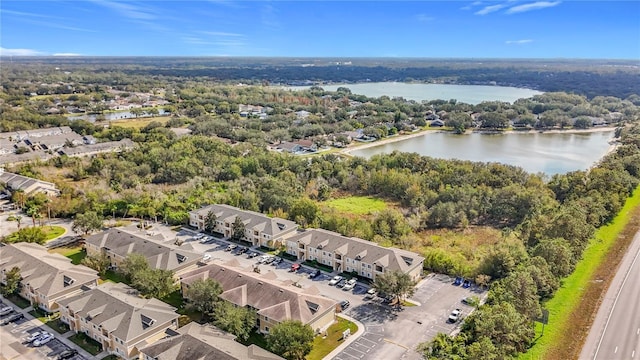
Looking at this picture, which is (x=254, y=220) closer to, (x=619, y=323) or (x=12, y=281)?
(x=12, y=281)

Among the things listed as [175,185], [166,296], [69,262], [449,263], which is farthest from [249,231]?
[175,185]

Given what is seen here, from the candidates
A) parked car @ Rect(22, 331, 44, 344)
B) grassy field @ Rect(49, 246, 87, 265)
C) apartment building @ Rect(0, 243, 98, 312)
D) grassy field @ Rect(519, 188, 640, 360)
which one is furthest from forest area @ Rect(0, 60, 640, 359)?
parked car @ Rect(22, 331, 44, 344)

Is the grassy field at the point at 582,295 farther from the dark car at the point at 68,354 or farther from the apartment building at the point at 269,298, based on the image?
the dark car at the point at 68,354

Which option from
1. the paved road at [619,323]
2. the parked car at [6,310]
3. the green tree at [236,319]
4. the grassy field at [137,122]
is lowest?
the parked car at [6,310]

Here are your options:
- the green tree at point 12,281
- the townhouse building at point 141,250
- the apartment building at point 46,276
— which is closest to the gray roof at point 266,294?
the townhouse building at point 141,250

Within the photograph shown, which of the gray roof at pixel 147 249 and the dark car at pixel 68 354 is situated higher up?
the gray roof at pixel 147 249

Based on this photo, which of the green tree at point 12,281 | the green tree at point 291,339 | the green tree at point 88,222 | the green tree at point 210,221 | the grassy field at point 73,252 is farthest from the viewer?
the green tree at point 210,221

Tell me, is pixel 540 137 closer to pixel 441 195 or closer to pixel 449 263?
pixel 441 195
